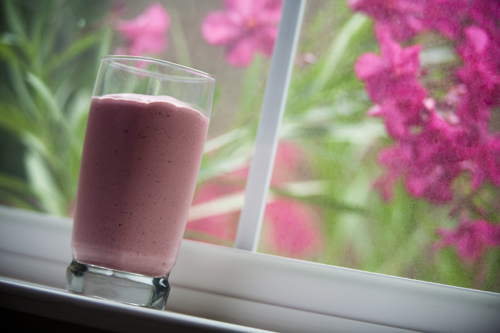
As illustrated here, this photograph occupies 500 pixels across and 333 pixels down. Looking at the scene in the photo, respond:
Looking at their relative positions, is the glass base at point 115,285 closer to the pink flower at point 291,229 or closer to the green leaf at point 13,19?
the pink flower at point 291,229

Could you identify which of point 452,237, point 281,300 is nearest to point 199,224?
point 281,300

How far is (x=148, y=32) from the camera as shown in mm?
938

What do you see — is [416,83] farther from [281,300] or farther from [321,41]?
[281,300]

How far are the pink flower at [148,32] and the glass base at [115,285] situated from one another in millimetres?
494

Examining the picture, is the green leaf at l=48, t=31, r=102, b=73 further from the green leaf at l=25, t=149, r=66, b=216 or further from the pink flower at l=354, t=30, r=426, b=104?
the pink flower at l=354, t=30, r=426, b=104

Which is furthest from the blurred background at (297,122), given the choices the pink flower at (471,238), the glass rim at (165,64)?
the glass rim at (165,64)

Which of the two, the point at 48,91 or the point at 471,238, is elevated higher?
the point at 48,91

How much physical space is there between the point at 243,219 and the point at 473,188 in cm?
38

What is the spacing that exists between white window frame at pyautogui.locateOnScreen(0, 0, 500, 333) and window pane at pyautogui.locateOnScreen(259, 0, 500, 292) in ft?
0.14

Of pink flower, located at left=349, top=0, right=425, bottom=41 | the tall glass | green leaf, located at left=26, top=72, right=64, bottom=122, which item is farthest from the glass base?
pink flower, located at left=349, top=0, right=425, bottom=41

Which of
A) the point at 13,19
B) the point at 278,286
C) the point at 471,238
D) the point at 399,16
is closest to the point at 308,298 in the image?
the point at 278,286

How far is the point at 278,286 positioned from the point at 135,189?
0.28 meters

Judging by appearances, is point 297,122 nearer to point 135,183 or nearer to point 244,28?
point 244,28

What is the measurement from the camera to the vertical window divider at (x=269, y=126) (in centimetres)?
78
